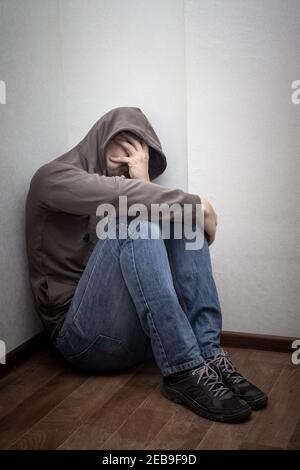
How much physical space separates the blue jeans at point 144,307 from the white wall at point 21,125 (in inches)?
11.3

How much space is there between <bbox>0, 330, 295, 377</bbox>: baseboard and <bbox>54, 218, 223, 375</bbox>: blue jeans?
0.26m

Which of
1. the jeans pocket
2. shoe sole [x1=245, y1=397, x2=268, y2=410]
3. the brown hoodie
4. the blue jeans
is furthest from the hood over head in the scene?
shoe sole [x1=245, y1=397, x2=268, y2=410]

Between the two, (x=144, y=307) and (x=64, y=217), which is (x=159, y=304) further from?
(x=64, y=217)

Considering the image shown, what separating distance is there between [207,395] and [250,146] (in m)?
0.90

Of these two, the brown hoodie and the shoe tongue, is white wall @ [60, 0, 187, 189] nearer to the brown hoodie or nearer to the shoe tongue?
the brown hoodie

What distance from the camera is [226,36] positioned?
2.00 m

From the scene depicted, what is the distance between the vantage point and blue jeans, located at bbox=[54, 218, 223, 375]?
1674 millimetres

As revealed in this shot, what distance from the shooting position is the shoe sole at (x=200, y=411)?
1.60 metres

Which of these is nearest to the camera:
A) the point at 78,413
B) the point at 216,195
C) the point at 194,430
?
the point at 194,430

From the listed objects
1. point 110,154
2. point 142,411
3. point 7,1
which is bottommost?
point 142,411

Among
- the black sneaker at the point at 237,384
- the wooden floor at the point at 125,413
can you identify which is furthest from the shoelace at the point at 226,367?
the wooden floor at the point at 125,413

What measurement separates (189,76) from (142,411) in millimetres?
1177

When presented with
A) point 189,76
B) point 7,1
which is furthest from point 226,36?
point 7,1
